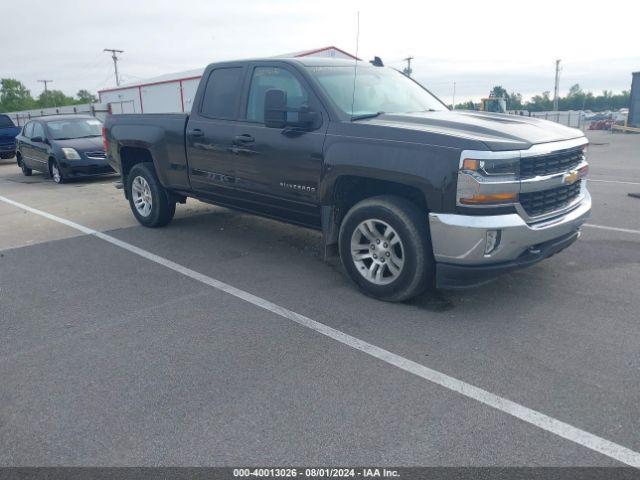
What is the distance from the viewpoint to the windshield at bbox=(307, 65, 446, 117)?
5.14 m

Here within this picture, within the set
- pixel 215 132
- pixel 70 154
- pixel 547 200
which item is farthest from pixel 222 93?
pixel 70 154

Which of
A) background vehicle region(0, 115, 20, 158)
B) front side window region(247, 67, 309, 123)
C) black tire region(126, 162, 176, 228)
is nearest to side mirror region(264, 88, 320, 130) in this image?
front side window region(247, 67, 309, 123)

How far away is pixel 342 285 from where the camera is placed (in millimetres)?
5156

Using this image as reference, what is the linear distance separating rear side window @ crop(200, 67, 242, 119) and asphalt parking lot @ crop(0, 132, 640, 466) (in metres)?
1.62

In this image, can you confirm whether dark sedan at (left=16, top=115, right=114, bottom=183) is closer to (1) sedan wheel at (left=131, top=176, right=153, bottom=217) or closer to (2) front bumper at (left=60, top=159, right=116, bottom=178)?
(2) front bumper at (left=60, top=159, right=116, bottom=178)

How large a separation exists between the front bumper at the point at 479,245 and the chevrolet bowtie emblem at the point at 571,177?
41cm

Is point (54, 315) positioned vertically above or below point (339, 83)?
below

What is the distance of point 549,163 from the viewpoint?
171 inches

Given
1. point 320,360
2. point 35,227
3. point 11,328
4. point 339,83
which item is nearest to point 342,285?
point 320,360

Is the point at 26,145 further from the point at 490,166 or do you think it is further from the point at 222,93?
the point at 490,166

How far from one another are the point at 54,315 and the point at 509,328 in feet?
12.3

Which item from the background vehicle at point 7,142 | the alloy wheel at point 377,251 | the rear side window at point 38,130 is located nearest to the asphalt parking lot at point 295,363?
the alloy wheel at point 377,251

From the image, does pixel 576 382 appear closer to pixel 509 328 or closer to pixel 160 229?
pixel 509 328

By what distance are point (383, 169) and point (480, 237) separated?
956 mm
